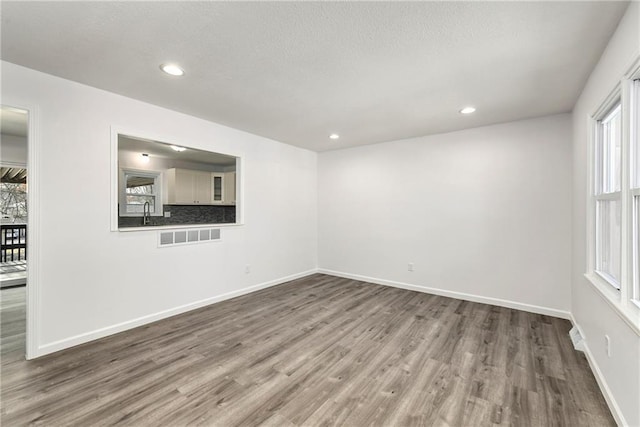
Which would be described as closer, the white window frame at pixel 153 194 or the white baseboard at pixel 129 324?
the white baseboard at pixel 129 324

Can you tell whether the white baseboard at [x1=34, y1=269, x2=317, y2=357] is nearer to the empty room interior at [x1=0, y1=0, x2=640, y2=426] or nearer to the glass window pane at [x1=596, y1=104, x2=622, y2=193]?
the empty room interior at [x1=0, y1=0, x2=640, y2=426]

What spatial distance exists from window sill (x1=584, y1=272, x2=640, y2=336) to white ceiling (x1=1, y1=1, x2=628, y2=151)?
1.73 meters

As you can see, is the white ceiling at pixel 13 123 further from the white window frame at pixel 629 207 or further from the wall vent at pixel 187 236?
the white window frame at pixel 629 207

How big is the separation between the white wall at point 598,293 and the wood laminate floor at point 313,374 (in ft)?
0.72

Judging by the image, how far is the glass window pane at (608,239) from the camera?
2111 mm

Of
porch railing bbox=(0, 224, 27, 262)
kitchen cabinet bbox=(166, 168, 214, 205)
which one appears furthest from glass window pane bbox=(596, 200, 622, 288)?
porch railing bbox=(0, 224, 27, 262)

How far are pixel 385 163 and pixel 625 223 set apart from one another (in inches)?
136

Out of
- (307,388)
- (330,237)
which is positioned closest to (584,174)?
(307,388)

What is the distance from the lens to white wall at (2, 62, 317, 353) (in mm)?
2496

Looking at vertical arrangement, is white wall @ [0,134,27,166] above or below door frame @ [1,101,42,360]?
above

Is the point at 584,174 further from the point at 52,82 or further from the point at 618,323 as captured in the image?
the point at 52,82

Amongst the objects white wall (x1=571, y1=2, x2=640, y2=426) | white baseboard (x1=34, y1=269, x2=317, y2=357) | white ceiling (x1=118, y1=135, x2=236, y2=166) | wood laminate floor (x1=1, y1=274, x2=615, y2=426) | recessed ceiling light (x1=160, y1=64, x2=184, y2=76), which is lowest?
wood laminate floor (x1=1, y1=274, x2=615, y2=426)

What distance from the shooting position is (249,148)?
4.40 metres

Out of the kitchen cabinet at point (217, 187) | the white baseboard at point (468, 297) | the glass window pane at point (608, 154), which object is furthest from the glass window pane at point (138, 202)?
the glass window pane at point (608, 154)
